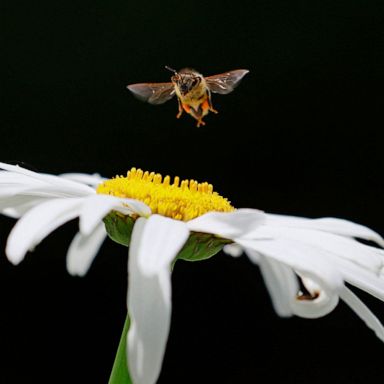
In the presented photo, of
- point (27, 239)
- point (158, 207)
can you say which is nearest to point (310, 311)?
point (158, 207)

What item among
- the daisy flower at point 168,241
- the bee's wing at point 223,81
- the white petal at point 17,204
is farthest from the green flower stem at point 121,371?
the bee's wing at point 223,81

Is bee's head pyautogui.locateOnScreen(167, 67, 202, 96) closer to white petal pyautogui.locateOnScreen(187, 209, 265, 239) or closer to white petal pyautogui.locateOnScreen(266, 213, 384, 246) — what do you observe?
white petal pyautogui.locateOnScreen(266, 213, 384, 246)

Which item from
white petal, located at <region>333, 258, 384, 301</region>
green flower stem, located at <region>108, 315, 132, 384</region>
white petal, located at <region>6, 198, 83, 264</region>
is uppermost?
white petal, located at <region>333, 258, 384, 301</region>

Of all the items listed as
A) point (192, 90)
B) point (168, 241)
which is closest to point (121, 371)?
point (168, 241)

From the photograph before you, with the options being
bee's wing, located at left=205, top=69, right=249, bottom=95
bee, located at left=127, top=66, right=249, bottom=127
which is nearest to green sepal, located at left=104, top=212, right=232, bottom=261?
bee, located at left=127, top=66, right=249, bottom=127

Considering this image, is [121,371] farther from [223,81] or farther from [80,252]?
[223,81]

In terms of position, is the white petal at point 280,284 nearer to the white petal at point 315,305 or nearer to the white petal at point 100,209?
the white petal at point 315,305
